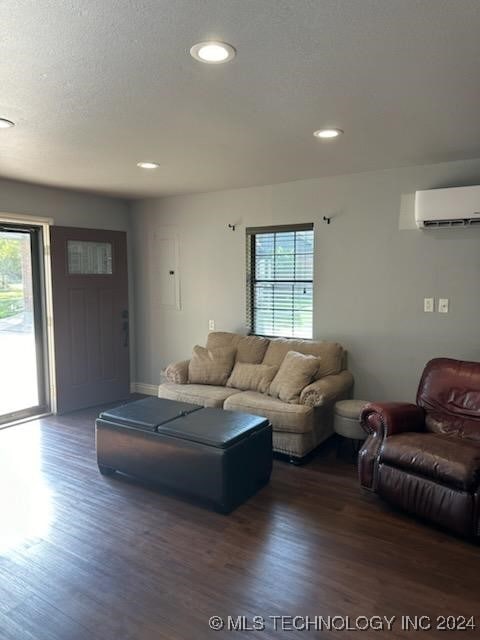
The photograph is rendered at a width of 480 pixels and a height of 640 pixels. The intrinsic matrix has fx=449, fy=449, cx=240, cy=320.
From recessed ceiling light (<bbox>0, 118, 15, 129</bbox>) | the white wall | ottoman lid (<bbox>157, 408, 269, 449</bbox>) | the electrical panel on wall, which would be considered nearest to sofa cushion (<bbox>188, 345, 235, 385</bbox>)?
the white wall

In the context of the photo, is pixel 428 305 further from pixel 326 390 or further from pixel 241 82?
pixel 241 82

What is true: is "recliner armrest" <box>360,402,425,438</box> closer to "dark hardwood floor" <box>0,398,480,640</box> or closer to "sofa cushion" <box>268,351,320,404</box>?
"dark hardwood floor" <box>0,398,480,640</box>

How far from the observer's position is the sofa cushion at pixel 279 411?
363 centimetres

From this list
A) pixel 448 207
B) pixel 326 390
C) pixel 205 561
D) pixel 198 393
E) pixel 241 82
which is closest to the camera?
pixel 241 82

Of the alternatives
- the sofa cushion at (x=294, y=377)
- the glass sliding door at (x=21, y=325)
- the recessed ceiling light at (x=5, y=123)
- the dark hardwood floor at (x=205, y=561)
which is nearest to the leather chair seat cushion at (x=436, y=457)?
the dark hardwood floor at (x=205, y=561)

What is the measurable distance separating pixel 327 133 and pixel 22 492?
326cm

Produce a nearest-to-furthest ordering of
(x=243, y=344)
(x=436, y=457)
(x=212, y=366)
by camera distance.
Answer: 1. (x=436, y=457)
2. (x=212, y=366)
3. (x=243, y=344)

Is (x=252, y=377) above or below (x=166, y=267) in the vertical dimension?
below

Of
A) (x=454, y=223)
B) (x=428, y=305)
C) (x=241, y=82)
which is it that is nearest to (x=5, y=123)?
(x=241, y=82)

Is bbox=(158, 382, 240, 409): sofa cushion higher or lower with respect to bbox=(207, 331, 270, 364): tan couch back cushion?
lower

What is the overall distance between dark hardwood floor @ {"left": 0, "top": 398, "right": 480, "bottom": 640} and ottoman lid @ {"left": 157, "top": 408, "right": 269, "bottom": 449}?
48cm

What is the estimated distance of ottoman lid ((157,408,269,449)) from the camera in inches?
116

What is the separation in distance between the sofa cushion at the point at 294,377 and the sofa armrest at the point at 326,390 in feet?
0.20

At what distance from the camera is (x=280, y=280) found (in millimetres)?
4766
